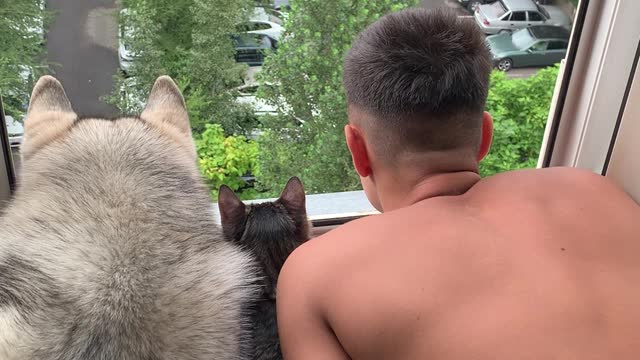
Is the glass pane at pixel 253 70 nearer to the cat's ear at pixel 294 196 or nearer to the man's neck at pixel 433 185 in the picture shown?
the cat's ear at pixel 294 196

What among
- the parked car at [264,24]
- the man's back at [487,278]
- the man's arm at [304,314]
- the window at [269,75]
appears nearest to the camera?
the man's back at [487,278]

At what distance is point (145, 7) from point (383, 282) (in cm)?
80

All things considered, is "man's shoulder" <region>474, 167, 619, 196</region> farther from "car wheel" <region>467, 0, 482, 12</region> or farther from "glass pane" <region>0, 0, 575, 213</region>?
"car wheel" <region>467, 0, 482, 12</region>

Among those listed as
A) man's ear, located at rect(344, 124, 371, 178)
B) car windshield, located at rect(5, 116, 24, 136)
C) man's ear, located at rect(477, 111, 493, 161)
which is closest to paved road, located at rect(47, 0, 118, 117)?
car windshield, located at rect(5, 116, 24, 136)

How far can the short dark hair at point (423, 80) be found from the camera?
2.95ft

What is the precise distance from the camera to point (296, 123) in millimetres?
1462

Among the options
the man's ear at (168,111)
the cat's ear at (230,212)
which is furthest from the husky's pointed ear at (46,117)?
the cat's ear at (230,212)

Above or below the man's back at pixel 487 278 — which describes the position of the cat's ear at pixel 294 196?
below

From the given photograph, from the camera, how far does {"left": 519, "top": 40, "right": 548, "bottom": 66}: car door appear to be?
1.37 metres

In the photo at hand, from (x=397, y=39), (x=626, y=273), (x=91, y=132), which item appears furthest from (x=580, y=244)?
(x=91, y=132)

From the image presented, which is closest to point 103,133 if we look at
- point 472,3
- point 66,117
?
point 66,117

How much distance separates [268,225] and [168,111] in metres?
0.28

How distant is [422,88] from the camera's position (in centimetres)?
90

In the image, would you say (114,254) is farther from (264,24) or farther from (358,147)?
(264,24)
